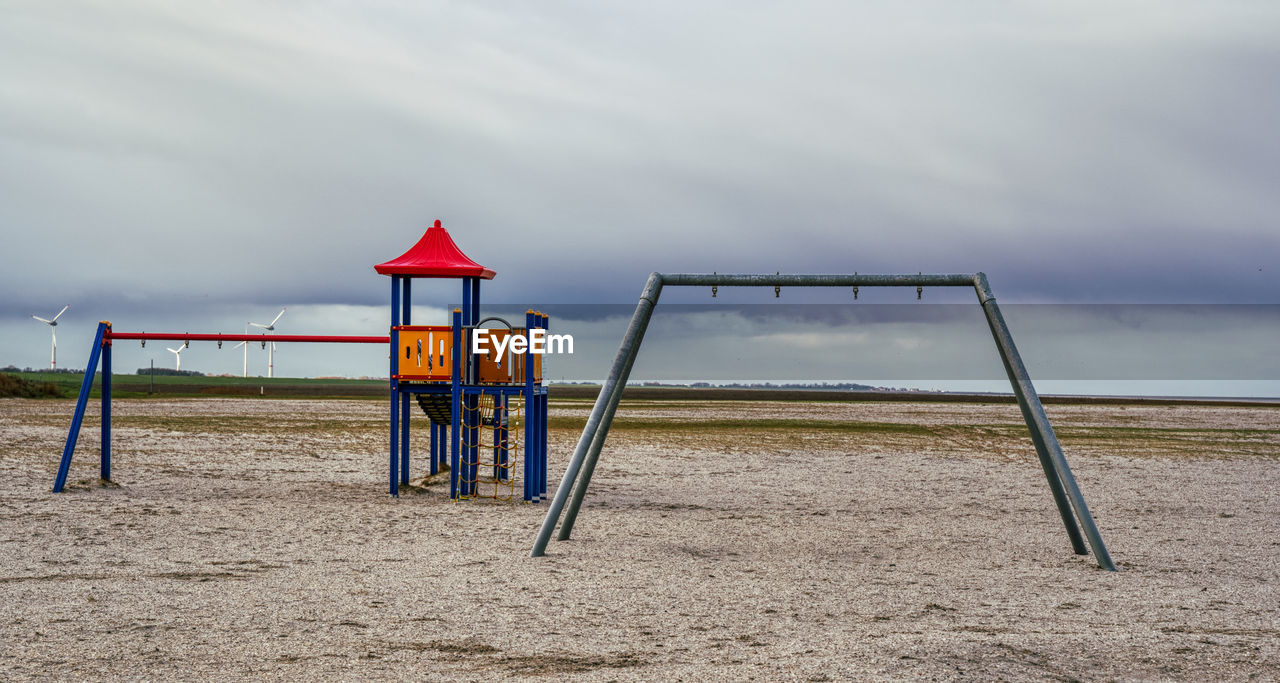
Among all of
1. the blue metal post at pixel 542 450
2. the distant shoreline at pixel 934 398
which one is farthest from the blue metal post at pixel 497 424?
the distant shoreline at pixel 934 398

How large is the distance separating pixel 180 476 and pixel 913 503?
1307cm

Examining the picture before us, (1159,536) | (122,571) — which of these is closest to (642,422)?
(1159,536)

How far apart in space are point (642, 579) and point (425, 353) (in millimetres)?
7250

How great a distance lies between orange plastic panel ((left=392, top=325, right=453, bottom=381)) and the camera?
14719 millimetres

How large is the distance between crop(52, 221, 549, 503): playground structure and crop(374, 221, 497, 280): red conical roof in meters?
0.02

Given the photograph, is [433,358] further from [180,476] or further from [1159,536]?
[1159,536]

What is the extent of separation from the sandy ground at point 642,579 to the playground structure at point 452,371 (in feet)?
2.82

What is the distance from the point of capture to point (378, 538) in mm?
11008

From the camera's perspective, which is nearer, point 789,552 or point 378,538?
point 789,552

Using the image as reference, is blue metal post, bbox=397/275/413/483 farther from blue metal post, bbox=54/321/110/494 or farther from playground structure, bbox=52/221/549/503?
blue metal post, bbox=54/321/110/494

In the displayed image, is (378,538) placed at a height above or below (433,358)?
below

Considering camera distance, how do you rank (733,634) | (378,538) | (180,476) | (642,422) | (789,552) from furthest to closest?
(642,422) → (180,476) → (378,538) → (789,552) → (733,634)

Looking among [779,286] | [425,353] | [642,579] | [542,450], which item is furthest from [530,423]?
[642,579]

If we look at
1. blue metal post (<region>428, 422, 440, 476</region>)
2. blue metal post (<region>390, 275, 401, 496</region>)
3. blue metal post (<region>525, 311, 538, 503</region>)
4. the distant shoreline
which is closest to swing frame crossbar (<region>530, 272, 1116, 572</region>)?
blue metal post (<region>525, 311, 538, 503</region>)
